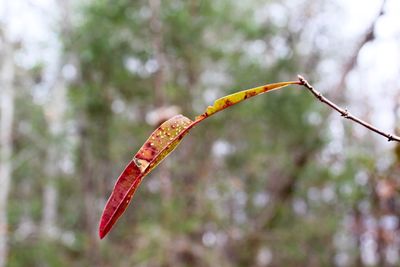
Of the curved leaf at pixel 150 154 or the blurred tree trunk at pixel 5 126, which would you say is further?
the blurred tree trunk at pixel 5 126

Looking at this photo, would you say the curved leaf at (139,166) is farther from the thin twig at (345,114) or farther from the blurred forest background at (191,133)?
the blurred forest background at (191,133)

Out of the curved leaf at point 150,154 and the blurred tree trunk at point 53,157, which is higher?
the blurred tree trunk at point 53,157

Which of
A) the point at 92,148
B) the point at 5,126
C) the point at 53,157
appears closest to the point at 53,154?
the point at 53,157

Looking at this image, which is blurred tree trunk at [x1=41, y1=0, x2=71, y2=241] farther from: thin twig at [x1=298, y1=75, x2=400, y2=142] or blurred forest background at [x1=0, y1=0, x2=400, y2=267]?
thin twig at [x1=298, y1=75, x2=400, y2=142]

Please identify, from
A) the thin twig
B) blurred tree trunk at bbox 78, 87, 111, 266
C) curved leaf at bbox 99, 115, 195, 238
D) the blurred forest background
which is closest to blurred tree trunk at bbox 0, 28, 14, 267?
the blurred forest background

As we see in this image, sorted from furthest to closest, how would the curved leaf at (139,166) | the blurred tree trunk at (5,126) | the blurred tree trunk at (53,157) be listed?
the blurred tree trunk at (53,157) < the blurred tree trunk at (5,126) < the curved leaf at (139,166)

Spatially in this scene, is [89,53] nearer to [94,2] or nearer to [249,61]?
[94,2]

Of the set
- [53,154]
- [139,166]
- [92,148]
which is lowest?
[139,166]

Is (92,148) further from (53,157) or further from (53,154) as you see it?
(53,157)

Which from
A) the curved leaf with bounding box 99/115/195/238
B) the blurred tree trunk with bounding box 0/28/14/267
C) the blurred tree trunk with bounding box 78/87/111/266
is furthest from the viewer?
the blurred tree trunk with bounding box 0/28/14/267

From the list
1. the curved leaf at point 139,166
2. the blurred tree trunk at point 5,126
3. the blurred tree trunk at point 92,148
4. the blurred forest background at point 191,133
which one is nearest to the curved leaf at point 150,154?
the curved leaf at point 139,166

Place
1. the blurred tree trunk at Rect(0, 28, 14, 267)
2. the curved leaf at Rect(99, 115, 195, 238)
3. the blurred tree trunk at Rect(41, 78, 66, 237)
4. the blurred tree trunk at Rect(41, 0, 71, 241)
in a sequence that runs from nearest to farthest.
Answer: the curved leaf at Rect(99, 115, 195, 238) → the blurred tree trunk at Rect(0, 28, 14, 267) → the blurred tree trunk at Rect(41, 0, 71, 241) → the blurred tree trunk at Rect(41, 78, 66, 237)
